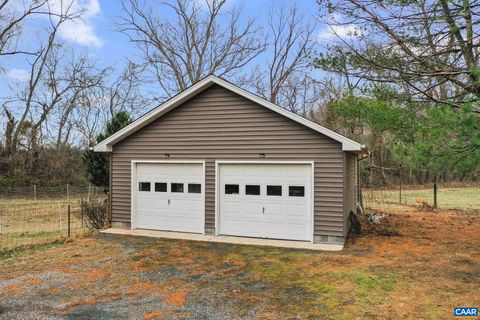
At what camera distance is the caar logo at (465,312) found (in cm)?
482

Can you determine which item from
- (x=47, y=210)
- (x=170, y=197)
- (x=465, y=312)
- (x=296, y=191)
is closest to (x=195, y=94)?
(x=170, y=197)

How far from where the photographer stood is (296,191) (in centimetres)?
942

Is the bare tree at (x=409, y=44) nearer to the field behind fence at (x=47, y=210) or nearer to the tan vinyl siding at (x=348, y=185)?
the tan vinyl siding at (x=348, y=185)

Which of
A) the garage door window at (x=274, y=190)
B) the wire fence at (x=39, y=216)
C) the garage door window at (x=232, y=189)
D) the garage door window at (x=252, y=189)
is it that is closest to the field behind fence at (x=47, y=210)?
the wire fence at (x=39, y=216)

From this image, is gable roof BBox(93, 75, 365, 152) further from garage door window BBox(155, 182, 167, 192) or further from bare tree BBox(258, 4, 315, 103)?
bare tree BBox(258, 4, 315, 103)

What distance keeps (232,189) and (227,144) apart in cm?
121

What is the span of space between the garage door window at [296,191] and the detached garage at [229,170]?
3cm

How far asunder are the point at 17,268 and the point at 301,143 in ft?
21.7

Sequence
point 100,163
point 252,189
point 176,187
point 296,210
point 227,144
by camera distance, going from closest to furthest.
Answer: point 296,210
point 252,189
point 227,144
point 176,187
point 100,163

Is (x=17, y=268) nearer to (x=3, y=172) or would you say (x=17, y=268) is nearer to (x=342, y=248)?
(x=342, y=248)

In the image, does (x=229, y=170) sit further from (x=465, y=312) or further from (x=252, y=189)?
(x=465, y=312)

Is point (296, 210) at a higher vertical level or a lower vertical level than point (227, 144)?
lower

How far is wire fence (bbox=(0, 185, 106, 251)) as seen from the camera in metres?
10.5

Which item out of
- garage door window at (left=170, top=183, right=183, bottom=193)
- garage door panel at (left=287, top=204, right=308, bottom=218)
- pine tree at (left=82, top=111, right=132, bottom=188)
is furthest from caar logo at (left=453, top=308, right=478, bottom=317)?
pine tree at (left=82, top=111, right=132, bottom=188)
